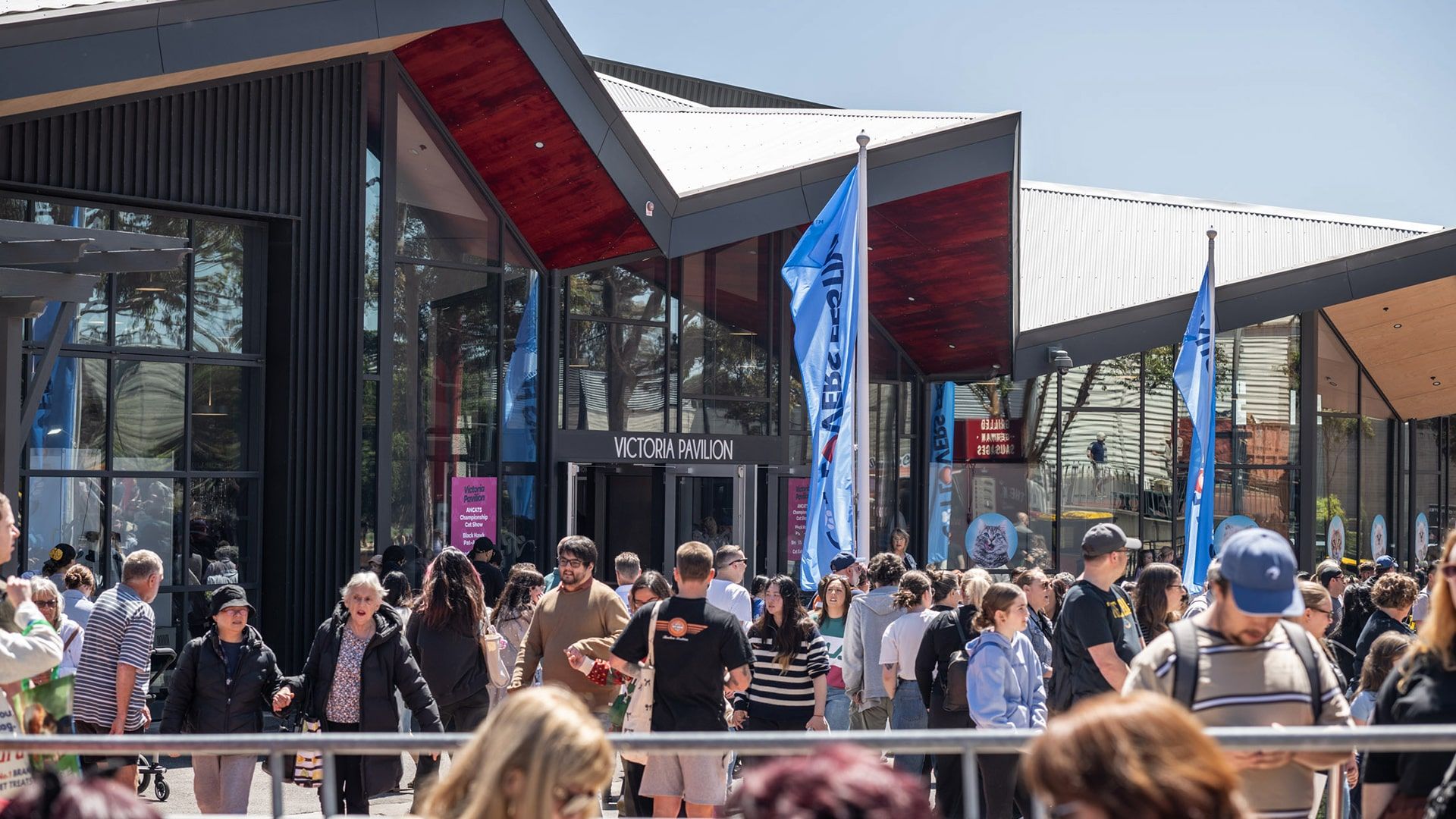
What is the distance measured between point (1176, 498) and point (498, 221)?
41.0 ft

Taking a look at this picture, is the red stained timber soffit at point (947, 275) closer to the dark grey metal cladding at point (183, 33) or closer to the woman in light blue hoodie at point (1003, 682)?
the dark grey metal cladding at point (183, 33)

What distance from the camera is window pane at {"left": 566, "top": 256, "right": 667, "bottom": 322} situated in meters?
17.9

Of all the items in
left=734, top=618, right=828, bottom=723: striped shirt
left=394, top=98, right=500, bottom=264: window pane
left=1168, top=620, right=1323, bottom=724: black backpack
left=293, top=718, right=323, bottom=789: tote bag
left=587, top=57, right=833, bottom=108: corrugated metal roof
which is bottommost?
left=293, top=718, right=323, bottom=789: tote bag

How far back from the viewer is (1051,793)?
253 centimetres

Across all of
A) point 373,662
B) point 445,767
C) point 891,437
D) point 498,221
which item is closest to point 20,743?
point 373,662

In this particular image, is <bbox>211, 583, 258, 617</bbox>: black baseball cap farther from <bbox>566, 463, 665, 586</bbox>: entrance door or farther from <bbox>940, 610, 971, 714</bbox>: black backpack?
<bbox>566, 463, 665, 586</bbox>: entrance door

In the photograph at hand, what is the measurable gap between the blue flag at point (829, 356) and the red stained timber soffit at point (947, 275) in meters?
5.13

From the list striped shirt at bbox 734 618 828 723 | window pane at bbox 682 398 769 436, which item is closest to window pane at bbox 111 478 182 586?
window pane at bbox 682 398 769 436

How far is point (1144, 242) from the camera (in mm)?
29750

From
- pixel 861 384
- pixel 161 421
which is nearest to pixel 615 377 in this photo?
pixel 861 384

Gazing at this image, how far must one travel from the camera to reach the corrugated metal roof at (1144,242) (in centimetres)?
Result: 2644

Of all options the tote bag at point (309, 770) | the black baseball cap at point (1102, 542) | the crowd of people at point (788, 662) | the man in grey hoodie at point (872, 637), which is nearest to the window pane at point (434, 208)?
the crowd of people at point (788, 662)

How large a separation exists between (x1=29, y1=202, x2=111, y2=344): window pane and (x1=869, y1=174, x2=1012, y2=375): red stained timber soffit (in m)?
9.27

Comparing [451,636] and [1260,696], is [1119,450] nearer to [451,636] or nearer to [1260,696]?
[451,636]
